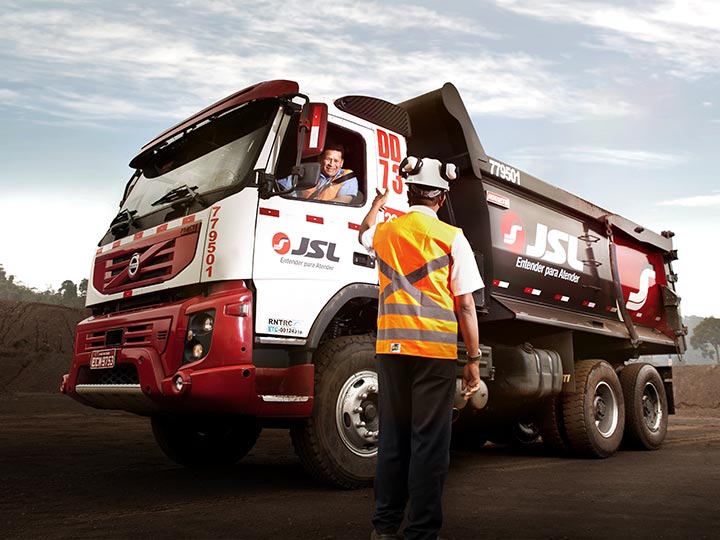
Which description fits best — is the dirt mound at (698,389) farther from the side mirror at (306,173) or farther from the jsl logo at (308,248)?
the side mirror at (306,173)

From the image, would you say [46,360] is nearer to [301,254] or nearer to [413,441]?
[301,254]

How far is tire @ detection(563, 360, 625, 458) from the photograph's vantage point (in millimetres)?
7387

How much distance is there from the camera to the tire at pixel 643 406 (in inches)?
330

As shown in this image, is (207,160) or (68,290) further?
(68,290)

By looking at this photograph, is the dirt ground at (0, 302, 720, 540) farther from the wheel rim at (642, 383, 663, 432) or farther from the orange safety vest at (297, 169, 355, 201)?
the orange safety vest at (297, 169, 355, 201)

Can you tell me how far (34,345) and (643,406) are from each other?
2510cm

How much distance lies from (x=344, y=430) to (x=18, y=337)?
27.1m

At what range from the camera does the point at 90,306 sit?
5645mm

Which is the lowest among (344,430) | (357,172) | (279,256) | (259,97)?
(344,430)

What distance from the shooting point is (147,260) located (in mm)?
5070

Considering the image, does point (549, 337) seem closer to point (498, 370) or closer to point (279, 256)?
point (498, 370)

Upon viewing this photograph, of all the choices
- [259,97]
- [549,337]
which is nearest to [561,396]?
[549,337]

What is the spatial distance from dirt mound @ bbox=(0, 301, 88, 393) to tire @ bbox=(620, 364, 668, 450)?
2015cm

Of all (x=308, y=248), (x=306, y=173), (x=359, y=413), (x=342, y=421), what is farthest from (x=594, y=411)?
(x=306, y=173)
